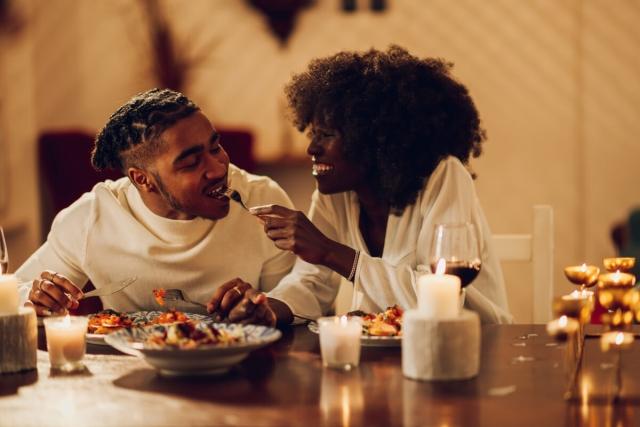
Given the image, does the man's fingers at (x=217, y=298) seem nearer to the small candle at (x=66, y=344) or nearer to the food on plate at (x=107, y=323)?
the food on plate at (x=107, y=323)

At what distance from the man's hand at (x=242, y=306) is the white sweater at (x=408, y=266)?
0.70 feet

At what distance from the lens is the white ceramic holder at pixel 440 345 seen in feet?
4.59

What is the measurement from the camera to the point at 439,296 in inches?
54.9

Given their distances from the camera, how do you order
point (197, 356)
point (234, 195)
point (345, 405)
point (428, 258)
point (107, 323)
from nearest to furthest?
point (345, 405)
point (197, 356)
point (107, 323)
point (428, 258)
point (234, 195)

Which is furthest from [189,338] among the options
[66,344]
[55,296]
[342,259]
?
[342,259]

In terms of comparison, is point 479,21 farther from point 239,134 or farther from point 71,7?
point 71,7

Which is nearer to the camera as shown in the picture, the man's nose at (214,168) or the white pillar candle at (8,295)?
the white pillar candle at (8,295)

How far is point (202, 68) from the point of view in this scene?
4633 mm

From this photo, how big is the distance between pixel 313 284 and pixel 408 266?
0.27 metres

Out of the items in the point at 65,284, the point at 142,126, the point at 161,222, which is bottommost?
the point at 65,284

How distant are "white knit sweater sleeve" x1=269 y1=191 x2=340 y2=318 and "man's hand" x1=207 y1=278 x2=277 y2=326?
0.20 metres

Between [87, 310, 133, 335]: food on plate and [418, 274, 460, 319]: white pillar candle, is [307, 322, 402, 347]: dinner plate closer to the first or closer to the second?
[418, 274, 460, 319]: white pillar candle

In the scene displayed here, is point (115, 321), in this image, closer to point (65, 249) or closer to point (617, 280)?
point (65, 249)

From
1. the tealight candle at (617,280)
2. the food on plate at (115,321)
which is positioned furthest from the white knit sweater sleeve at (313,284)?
the tealight candle at (617,280)
